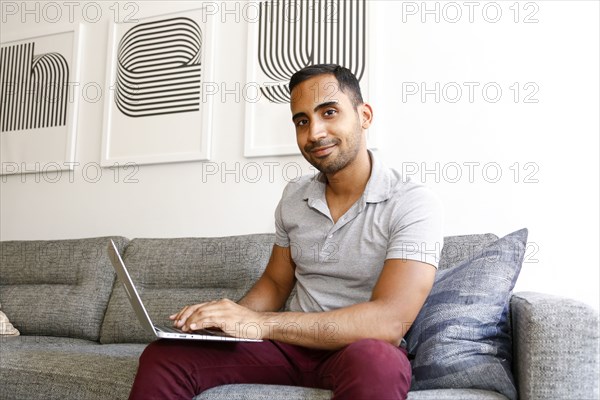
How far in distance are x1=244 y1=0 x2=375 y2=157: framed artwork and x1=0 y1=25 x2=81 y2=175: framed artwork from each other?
3.19 ft

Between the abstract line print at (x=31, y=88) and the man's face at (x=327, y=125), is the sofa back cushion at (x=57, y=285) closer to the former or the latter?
the abstract line print at (x=31, y=88)

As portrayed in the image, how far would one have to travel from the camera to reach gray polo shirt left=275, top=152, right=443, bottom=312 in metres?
1.42

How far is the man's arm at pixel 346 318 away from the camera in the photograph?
51.5 inches

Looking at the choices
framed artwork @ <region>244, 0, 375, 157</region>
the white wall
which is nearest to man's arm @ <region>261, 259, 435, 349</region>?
the white wall

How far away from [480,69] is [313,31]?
2.32 ft

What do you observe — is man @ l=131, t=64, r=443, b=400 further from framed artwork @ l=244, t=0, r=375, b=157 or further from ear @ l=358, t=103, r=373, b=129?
framed artwork @ l=244, t=0, r=375, b=157

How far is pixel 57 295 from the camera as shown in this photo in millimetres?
2375

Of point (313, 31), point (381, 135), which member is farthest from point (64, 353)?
point (313, 31)

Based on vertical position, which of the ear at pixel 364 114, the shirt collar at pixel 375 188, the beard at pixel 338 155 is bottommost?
the shirt collar at pixel 375 188

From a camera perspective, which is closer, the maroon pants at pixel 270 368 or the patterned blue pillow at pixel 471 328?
the maroon pants at pixel 270 368

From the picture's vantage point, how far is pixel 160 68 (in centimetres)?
281

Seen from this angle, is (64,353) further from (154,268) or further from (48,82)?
(48,82)

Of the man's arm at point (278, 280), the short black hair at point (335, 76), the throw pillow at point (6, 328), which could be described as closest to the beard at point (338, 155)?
the short black hair at point (335, 76)

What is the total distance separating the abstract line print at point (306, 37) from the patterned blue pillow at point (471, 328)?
1154 millimetres
